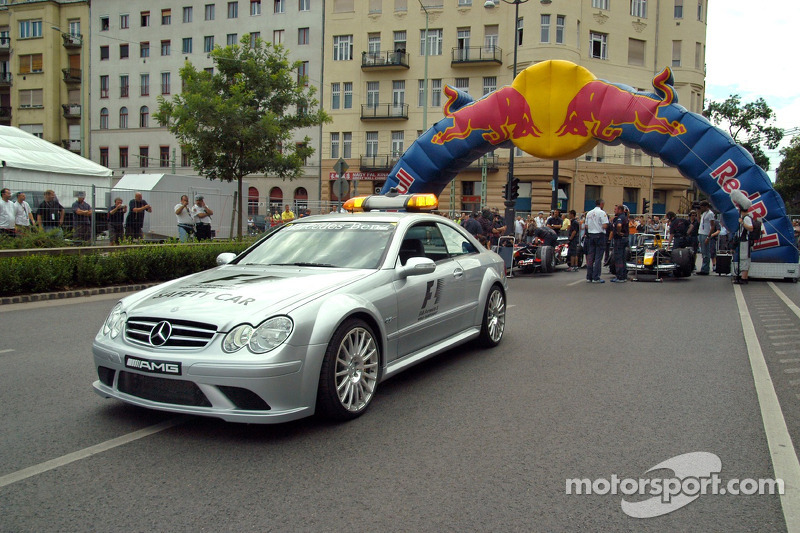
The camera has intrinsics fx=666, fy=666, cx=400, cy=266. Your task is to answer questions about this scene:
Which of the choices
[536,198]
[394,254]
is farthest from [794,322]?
[536,198]

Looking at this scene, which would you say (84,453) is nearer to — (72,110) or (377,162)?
(377,162)

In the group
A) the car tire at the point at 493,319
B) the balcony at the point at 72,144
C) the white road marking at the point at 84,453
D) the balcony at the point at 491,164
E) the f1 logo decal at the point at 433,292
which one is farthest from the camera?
the balcony at the point at 72,144

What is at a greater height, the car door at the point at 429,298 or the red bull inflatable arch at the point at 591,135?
the red bull inflatable arch at the point at 591,135

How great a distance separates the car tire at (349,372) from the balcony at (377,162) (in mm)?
41244

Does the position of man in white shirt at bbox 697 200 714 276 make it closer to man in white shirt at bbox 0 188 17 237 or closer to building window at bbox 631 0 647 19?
man in white shirt at bbox 0 188 17 237

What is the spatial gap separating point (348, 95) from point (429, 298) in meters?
43.2

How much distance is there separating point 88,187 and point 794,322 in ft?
43.1

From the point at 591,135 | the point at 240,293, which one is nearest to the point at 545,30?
the point at 591,135

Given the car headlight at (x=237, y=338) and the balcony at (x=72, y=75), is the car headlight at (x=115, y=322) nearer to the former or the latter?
the car headlight at (x=237, y=338)

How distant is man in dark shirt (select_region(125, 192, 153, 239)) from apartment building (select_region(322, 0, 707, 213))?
2837 cm

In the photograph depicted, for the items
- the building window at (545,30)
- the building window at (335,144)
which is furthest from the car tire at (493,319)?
the building window at (335,144)

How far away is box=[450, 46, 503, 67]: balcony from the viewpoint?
1693 inches

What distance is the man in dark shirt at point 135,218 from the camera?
14945 mm

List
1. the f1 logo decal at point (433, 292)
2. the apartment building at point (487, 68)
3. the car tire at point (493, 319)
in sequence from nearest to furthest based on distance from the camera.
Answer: the f1 logo decal at point (433, 292) < the car tire at point (493, 319) < the apartment building at point (487, 68)
